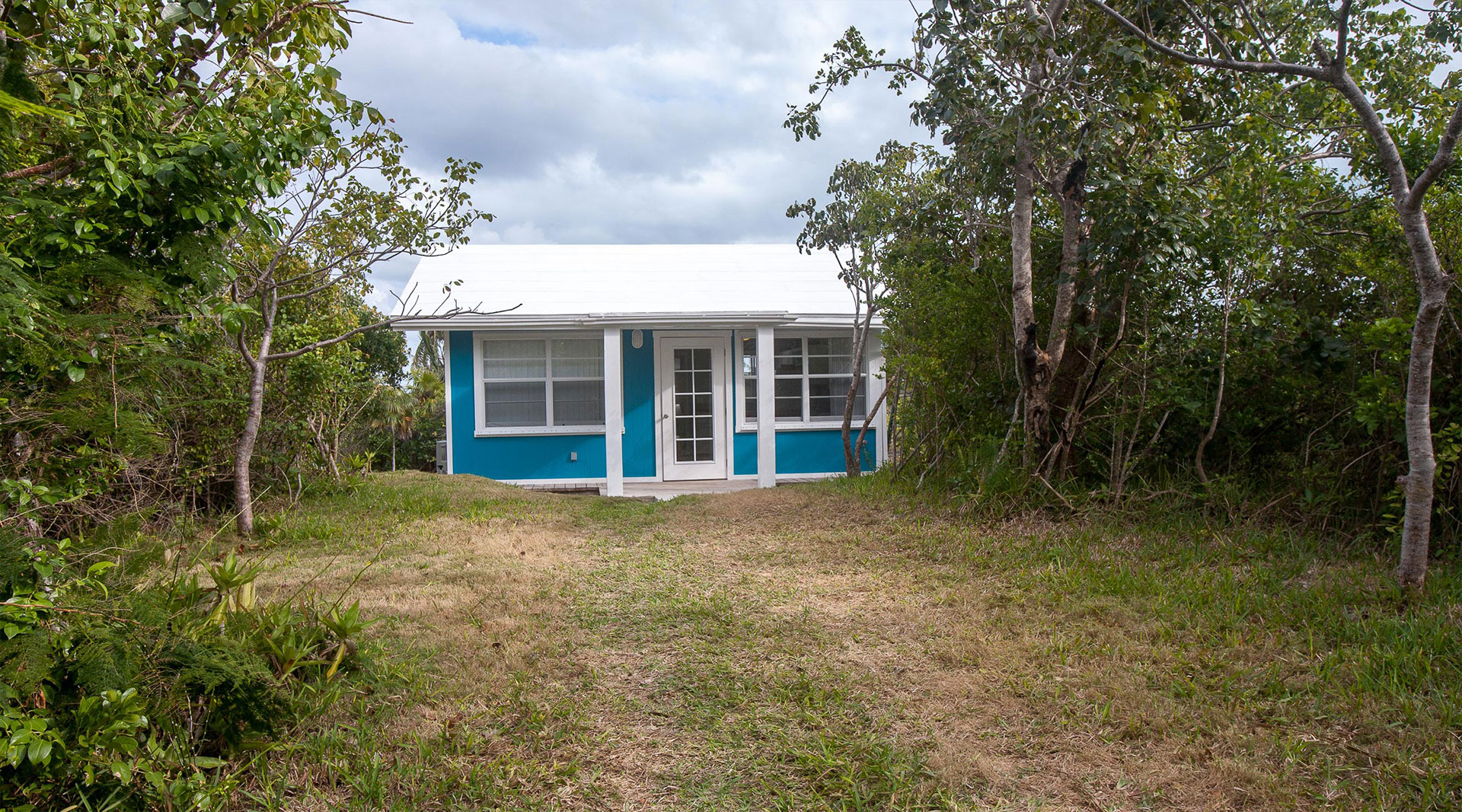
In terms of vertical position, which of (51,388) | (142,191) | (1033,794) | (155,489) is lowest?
(1033,794)

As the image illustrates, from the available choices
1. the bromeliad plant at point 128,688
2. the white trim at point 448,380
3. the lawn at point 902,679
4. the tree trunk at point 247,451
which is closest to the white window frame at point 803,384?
the white trim at point 448,380

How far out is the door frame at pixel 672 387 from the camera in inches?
485

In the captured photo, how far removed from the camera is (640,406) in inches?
488

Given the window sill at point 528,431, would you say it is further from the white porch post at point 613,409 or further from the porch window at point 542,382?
the white porch post at point 613,409

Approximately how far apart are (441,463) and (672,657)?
12223mm

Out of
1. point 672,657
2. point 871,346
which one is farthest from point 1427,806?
point 871,346

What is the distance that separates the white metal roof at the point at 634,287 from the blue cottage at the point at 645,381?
0.04 metres

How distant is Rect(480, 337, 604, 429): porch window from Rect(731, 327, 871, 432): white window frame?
6.53ft

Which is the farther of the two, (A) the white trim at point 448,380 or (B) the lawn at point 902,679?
(A) the white trim at point 448,380

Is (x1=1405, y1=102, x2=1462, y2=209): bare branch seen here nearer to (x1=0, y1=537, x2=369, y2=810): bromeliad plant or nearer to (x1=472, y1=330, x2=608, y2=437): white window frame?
(x1=0, y1=537, x2=369, y2=810): bromeliad plant

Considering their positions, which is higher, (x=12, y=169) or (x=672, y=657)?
(x=12, y=169)

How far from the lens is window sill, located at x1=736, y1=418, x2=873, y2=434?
1248 cm

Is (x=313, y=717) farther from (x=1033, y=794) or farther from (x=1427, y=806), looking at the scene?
(x=1427, y=806)

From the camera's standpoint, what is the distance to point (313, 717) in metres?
3.35
